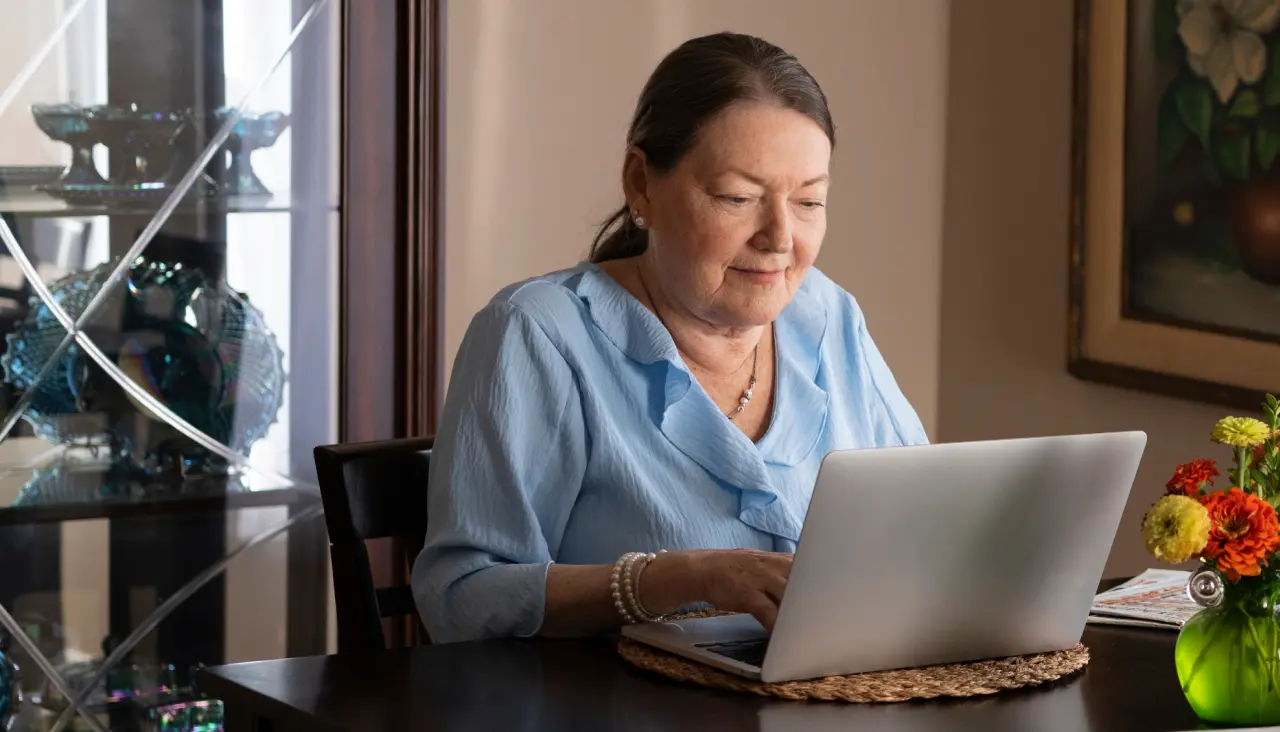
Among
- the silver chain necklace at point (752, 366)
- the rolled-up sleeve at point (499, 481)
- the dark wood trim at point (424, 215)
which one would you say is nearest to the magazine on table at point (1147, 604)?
the silver chain necklace at point (752, 366)

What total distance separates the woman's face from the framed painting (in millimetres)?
1152

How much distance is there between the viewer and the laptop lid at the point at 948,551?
121 centimetres

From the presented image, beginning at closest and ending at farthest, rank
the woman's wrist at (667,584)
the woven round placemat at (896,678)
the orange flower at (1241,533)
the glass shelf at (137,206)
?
1. the orange flower at (1241,533)
2. the woven round placemat at (896,678)
3. the woman's wrist at (667,584)
4. the glass shelf at (137,206)

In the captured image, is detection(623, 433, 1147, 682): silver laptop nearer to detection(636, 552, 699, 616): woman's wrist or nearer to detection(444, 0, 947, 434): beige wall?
detection(636, 552, 699, 616): woman's wrist

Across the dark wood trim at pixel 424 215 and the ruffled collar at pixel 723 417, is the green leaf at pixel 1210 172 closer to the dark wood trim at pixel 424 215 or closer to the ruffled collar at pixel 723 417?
the ruffled collar at pixel 723 417

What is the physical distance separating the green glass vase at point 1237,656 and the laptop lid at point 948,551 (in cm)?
14

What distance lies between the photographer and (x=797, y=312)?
6.38ft

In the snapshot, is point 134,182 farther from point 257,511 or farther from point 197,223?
point 257,511

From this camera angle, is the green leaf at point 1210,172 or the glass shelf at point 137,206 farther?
the green leaf at point 1210,172

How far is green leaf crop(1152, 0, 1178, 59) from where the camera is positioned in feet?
9.02

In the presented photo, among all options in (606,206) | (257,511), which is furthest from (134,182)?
(606,206)

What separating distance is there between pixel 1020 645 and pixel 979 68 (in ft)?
6.80

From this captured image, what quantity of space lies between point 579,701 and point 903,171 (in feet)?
7.24

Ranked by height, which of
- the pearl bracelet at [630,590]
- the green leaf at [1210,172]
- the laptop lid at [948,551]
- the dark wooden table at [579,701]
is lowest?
the dark wooden table at [579,701]
